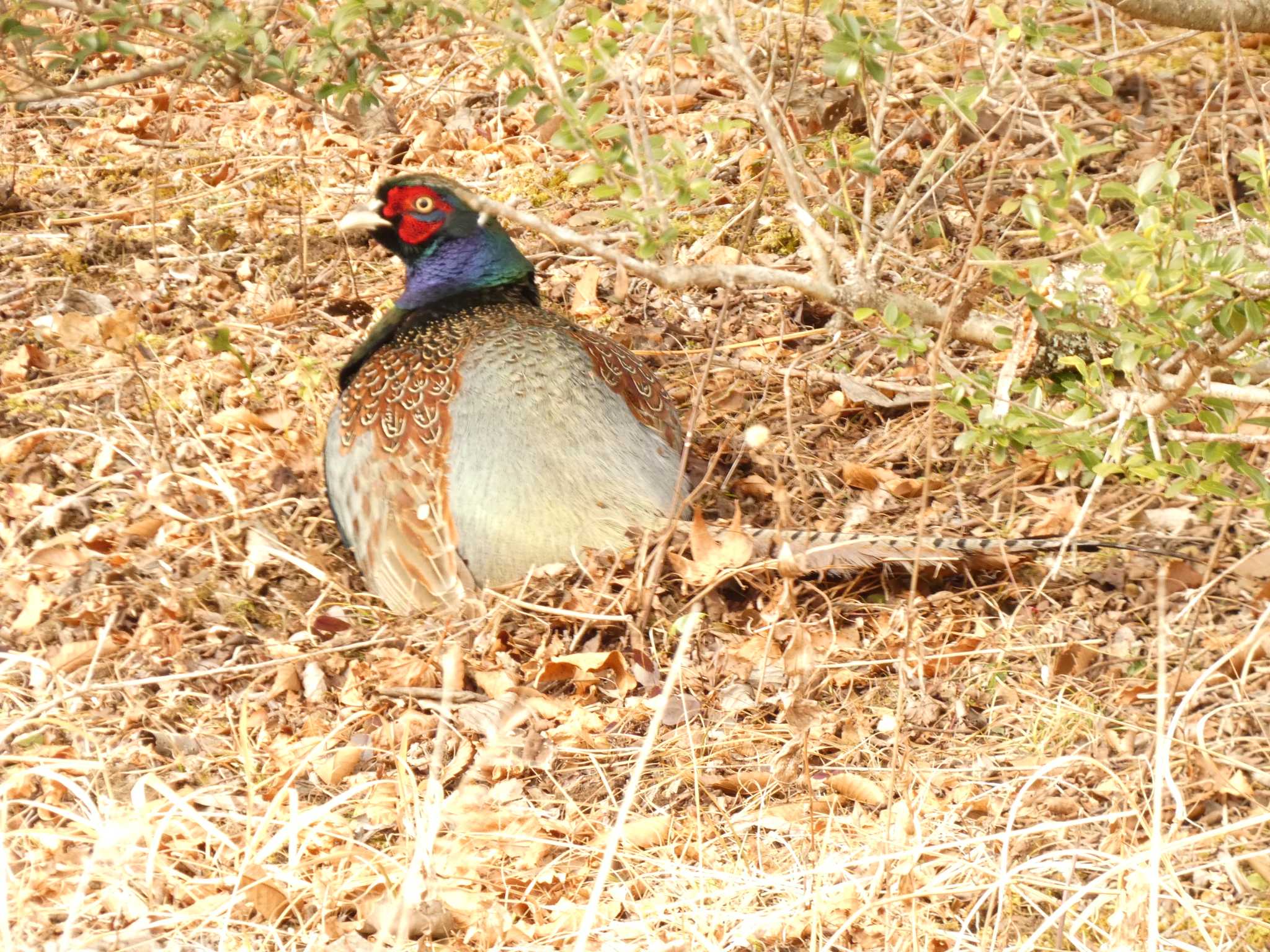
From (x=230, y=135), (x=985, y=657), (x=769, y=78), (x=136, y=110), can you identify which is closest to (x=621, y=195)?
(x=769, y=78)

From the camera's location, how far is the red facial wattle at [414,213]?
16.8ft

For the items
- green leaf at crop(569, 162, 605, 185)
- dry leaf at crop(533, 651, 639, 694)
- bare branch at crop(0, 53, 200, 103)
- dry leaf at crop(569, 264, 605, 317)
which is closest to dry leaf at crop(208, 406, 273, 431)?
bare branch at crop(0, 53, 200, 103)

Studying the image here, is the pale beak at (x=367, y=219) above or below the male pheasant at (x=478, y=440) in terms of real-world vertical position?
above

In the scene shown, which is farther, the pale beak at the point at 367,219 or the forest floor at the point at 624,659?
the pale beak at the point at 367,219

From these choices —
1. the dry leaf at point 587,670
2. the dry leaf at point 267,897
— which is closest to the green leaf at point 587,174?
the dry leaf at point 587,670

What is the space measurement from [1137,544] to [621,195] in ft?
6.07

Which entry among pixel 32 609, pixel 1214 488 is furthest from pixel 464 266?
pixel 1214 488

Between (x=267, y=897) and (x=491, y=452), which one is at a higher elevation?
(x=491, y=452)

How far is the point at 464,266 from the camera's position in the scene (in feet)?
17.0

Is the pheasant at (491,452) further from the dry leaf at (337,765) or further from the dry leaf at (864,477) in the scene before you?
the dry leaf at (337,765)

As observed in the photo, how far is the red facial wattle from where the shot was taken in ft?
16.8

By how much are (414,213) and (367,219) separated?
177 millimetres

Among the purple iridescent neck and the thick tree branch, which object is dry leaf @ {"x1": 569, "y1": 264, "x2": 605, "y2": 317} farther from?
the thick tree branch

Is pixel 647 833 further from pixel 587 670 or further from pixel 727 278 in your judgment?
pixel 727 278
